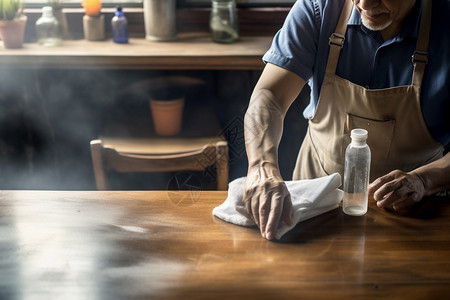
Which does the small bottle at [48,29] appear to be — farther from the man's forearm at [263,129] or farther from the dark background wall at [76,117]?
the man's forearm at [263,129]

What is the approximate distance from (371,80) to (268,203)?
73cm

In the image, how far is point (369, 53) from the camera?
1.93 m

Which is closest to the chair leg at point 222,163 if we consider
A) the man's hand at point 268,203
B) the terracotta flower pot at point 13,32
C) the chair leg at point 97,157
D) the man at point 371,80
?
the chair leg at point 97,157

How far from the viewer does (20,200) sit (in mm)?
1687

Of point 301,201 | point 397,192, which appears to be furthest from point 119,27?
point 397,192

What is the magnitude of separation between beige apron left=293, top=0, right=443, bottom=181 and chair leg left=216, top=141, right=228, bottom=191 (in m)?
0.65

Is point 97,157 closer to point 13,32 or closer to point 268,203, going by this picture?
point 13,32

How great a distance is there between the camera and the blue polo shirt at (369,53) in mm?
1865

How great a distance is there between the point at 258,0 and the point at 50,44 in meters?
1.17

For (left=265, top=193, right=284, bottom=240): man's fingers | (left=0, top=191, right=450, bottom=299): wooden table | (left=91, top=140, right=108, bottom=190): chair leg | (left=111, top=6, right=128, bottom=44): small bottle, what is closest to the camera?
(left=0, top=191, right=450, bottom=299): wooden table

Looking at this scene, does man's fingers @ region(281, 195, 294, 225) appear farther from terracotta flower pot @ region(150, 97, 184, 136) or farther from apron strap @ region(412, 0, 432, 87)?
terracotta flower pot @ region(150, 97, 184, 136)

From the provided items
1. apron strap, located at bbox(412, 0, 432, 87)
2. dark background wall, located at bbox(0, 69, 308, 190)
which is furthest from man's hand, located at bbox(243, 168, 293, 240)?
dark background wall, located at bbox(0, 69, 308, 190)

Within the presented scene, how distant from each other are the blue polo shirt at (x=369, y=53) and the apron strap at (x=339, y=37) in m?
0.02

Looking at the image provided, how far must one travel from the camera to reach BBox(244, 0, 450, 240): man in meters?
1.85
